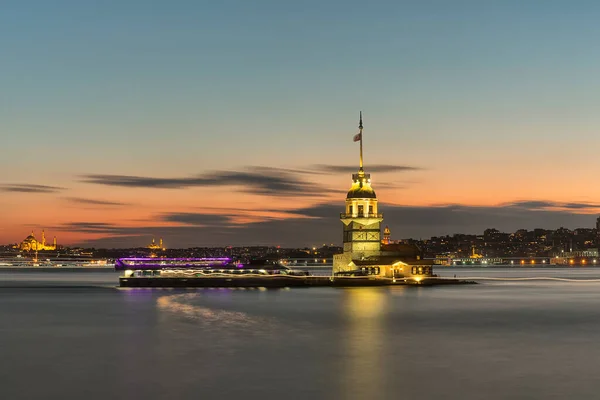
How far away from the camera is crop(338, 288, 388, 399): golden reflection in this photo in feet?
116

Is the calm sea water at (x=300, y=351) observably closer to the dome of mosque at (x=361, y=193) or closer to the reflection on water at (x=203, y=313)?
the reflection on water at (x=203, y=313)

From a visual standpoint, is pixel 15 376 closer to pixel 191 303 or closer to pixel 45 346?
pixel 45 346

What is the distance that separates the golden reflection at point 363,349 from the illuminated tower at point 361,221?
106 ft

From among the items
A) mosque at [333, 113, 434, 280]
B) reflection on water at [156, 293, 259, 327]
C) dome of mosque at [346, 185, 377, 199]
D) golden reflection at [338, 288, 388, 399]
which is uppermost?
dome of mosque at [346, 185, 377, 199]

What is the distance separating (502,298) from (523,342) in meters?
48.2

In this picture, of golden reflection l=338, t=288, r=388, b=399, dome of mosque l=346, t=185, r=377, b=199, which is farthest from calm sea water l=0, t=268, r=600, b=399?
dome of mosque l=346, t=185, r=377, b=199

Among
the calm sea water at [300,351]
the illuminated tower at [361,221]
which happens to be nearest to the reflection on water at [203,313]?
the calm sea water at [300,351]

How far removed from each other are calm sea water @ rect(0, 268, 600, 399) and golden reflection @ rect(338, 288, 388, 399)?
3.6 inches

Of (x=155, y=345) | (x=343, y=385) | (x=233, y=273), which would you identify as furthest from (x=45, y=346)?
(x=233, y=273)

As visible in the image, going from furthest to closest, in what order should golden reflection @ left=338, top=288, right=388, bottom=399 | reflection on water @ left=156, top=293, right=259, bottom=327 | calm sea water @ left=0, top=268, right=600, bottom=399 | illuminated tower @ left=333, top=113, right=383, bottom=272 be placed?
illuminated tower @ left=333, top=113, right=383, bottom=272 → reflection on water @ left=156, top=293, right=259, bottom=327 → golden reflection @ left=338, top=288, right=388, bottom=399 → calm sea water @ left=0, top=268, right=600, bottom=399

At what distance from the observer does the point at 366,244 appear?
4875 inches

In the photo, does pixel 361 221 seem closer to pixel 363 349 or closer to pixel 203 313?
pixel 203 313

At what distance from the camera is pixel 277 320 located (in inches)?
2633

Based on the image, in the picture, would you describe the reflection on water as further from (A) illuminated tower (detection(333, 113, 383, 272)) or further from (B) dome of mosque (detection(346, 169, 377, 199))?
(B) dome of mosque (detection(346, 169, 377, 199))
